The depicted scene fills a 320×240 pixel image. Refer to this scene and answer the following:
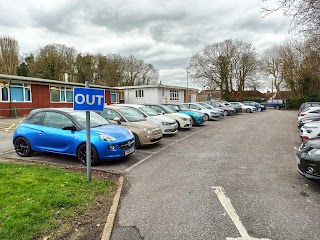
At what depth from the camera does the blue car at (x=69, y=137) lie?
6145 mm

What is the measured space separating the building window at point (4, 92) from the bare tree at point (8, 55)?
18027 mm

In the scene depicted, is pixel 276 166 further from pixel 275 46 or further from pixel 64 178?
pixel 275 46

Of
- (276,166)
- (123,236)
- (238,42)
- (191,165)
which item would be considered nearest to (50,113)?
(191,165)

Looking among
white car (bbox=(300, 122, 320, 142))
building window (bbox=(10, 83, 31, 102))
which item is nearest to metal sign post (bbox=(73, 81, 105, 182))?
white car (bbox=(300, 122, 320, 142))

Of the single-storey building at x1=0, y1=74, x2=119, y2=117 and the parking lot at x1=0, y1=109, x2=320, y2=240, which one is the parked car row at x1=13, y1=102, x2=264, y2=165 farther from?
the single-storey building at x1=0, y1=74, x2=119, y2=117

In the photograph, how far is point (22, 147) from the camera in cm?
714

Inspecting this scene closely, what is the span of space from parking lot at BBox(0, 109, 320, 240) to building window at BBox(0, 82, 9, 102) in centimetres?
1432

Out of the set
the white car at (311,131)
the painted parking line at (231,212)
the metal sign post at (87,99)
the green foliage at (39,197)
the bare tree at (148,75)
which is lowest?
the painted parking line at (231,212)

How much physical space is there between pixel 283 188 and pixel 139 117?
19.8 feet

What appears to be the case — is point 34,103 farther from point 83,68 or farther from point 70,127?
point 83,68

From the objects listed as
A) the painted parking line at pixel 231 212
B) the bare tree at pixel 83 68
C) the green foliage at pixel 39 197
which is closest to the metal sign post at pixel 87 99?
the green foliage at pixel 39 197

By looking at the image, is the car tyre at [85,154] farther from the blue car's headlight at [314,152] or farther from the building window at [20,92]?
the building window at [20,92]

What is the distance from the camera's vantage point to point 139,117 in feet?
31.1

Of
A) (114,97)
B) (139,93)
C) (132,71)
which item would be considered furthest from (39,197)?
(132,71)
